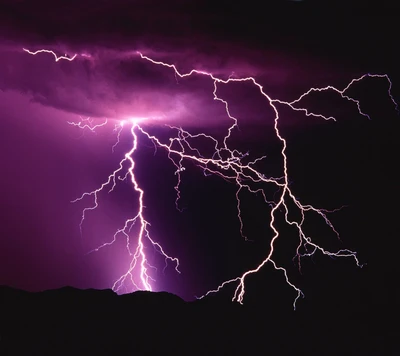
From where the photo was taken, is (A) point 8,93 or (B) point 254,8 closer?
(B) point 254,8

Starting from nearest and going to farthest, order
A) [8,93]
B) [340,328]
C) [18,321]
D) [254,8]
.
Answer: [18,321] → [340,328] → [254,8] → [8,93]

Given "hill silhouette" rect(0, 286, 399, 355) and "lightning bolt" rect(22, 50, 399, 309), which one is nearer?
"hill silhouette" rect(0, 286, 399, 355)

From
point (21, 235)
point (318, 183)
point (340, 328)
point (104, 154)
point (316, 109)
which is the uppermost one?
point (316, 109)

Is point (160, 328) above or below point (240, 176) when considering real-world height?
below

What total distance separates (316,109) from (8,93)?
2.59m

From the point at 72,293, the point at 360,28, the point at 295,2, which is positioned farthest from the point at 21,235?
the point at 360,28

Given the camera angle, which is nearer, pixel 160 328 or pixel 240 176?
pixel 160 328

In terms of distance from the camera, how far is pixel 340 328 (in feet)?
9.58

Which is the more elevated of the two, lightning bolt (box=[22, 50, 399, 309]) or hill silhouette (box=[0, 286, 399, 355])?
lightning bolt (box=[22, 50, 399, 309])

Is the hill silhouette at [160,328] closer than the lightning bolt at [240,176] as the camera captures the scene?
Yes

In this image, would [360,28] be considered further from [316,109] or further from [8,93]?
[8,93]

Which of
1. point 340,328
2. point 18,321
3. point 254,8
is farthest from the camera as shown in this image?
point 254,8

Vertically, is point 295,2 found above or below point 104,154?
above

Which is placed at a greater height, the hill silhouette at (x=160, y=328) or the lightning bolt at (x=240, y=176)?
the lightning bolt at (x=240, y=176)
